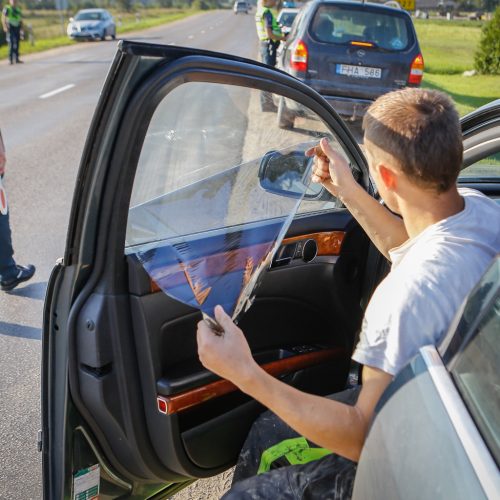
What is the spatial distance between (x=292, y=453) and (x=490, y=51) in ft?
65.7

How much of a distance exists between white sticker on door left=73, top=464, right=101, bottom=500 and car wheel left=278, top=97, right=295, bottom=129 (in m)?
1.32

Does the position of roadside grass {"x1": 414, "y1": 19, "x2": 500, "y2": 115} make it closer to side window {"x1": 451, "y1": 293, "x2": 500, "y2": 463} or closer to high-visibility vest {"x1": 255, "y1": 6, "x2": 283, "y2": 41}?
high-visibility vest {"x1": 255, "y1": 6, "x2": 283, "y2": 41}

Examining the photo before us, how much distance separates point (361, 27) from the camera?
34.2 ft

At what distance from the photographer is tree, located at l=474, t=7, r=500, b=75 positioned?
64.0ft

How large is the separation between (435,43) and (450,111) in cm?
3636

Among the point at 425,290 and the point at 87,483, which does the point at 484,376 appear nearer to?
the point at 425,290

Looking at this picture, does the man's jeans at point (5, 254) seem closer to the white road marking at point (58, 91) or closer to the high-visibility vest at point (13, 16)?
the white road marking at point (58, 91)

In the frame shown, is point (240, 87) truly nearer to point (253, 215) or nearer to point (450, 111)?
point (253, 215)

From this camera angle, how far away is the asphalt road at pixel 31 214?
310 centimetres

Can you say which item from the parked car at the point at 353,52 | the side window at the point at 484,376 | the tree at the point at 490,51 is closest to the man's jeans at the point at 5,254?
the side window at the point at 484,376

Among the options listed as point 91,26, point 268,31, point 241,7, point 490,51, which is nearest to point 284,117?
point 268,31

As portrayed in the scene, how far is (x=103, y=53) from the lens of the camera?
26844mm

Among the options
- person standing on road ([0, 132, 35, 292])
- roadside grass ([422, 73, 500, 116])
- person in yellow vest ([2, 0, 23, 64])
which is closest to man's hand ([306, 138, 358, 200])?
person standing on road ([0, 132, 35, 292])

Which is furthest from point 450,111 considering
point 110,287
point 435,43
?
point 435,43
